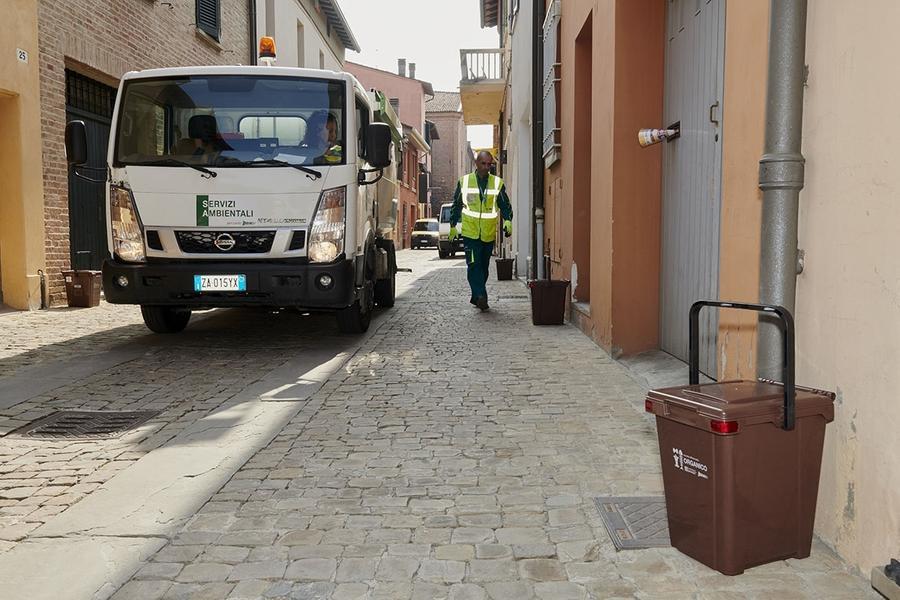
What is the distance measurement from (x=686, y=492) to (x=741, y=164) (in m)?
1.70

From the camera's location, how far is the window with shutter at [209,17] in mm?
15386

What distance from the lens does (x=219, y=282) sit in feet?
22.6

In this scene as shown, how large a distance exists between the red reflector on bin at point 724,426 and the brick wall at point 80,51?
9784mm

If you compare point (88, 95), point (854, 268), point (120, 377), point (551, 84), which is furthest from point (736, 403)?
point (88, 95)

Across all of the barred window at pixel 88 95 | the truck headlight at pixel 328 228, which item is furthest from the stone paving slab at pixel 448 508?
the barred window at pixel 88 95

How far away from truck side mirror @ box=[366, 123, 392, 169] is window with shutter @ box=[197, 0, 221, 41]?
938 cm

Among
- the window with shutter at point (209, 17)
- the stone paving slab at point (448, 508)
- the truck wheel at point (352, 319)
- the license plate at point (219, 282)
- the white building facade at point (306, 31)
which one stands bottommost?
the stone paving slab at point (448, 508)

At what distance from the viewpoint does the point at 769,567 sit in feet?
8.96

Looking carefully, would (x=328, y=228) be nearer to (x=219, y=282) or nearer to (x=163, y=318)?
(x=219, y=282)

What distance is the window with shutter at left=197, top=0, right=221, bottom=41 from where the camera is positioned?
50.5 ft

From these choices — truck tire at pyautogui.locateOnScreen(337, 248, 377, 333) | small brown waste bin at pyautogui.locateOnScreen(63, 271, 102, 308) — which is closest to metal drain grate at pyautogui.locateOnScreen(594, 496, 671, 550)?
truck tire at pyautogui.locateOnScreen(337, 248, 377, 333)

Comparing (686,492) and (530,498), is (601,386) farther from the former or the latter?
(686,492)

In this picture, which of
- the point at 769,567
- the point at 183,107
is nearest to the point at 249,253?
the point at 183,107

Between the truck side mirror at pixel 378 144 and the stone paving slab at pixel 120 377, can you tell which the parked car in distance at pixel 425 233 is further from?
the truck side mirror at pixel 378 144
